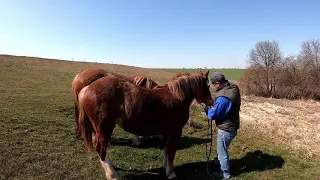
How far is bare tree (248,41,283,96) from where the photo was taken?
27.9 m

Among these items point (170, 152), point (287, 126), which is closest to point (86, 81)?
point (170, 152)

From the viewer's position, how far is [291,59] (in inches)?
1158

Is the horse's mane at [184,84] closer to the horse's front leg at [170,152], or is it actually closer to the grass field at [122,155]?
the horse's front leg at [170,152]

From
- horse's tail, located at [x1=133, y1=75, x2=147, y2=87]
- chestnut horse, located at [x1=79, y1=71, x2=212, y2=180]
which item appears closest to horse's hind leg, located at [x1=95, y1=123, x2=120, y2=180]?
chestnut horse, located at [x1=79, y1=71, x2=212, y2=180]

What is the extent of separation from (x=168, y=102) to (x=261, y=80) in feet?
79.2

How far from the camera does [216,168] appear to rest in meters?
6.88

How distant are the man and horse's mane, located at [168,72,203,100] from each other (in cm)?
35

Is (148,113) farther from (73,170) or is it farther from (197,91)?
(73,170)

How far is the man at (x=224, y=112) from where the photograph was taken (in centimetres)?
589

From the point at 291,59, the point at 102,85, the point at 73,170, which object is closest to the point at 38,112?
the point at 73,170

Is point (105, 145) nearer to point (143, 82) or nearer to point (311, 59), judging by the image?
point (143, 82)

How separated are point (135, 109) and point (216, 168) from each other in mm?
2687

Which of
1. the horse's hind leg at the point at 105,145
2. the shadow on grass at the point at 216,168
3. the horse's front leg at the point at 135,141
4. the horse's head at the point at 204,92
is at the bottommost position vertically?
the shadow on grass at the point at 216,168

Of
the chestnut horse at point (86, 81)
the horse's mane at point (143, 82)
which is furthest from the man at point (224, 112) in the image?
the chestnut horse at point (86, 81)
